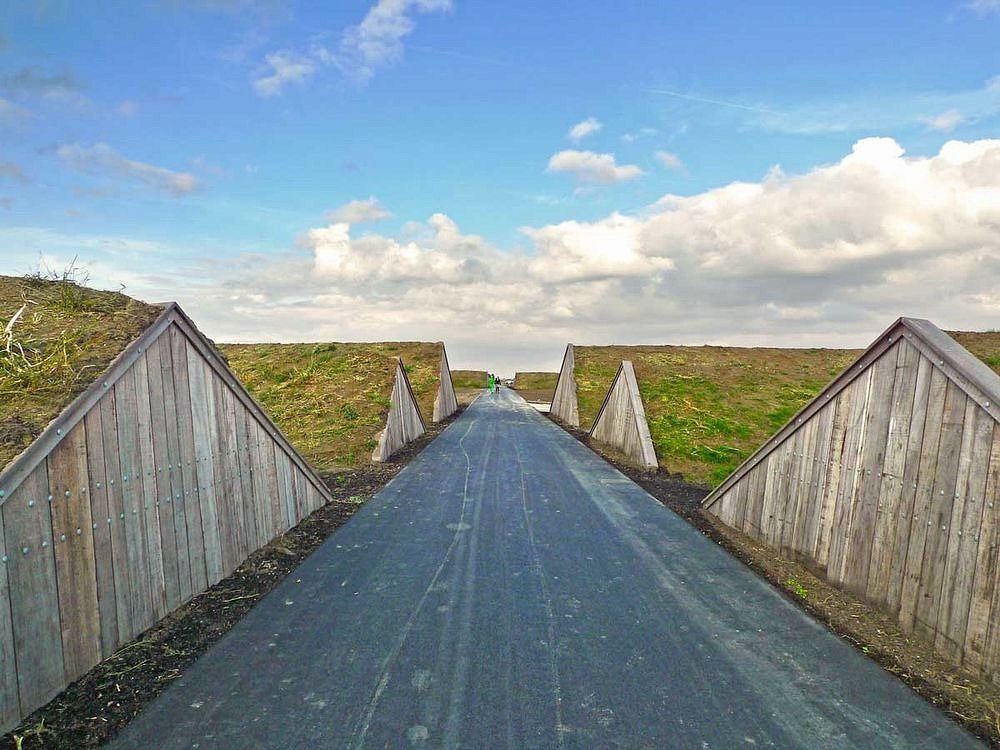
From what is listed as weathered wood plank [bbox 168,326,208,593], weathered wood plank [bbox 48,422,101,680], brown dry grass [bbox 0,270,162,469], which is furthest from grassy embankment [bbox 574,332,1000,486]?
brown dry grass [bbox 0,270,162,469]

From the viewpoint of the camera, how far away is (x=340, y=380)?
20750 millimetres

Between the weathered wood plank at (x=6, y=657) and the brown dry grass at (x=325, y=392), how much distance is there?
32.5 ft

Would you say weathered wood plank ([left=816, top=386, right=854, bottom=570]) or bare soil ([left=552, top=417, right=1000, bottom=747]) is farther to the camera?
weathered wood plank ([left=816, top=386, right=854, bottom=570])

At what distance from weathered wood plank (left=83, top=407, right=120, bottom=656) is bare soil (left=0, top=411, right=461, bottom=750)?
0.79 ft

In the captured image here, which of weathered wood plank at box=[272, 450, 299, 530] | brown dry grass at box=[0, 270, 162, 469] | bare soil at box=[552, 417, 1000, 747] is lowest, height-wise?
bare soil at box=[552, 417, 1000, 747]

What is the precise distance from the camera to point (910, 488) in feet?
18.2

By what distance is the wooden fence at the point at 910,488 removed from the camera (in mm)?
4738

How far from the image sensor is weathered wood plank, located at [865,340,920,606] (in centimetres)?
570

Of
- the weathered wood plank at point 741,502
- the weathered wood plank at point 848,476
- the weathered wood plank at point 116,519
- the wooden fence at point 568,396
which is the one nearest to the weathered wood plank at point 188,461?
the weathered wood plank at point 116,519

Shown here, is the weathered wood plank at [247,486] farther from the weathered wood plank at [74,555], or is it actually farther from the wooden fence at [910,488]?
the wooden fence at [910,488]

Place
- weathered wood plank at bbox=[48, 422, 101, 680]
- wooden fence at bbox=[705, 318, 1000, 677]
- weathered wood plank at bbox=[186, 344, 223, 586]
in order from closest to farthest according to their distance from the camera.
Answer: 1. weathered wood plank at bbox=[48, 422, 101, 680]
2. wooden fence at bbox=[705, 318, 1000, 677]
3. weathered wood plank at bbox=[186, 344, 223, 586]

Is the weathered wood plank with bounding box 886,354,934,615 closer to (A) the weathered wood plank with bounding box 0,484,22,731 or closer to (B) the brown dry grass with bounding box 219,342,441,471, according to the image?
(A) the weathered wood plank with bounding box 0,484,22,731

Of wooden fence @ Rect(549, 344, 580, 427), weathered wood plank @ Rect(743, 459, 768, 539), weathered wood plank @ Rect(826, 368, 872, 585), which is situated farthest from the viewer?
wooden fence @ Rect(549, 344, 580, 427)

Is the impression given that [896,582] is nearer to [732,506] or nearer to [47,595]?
[732,506]
